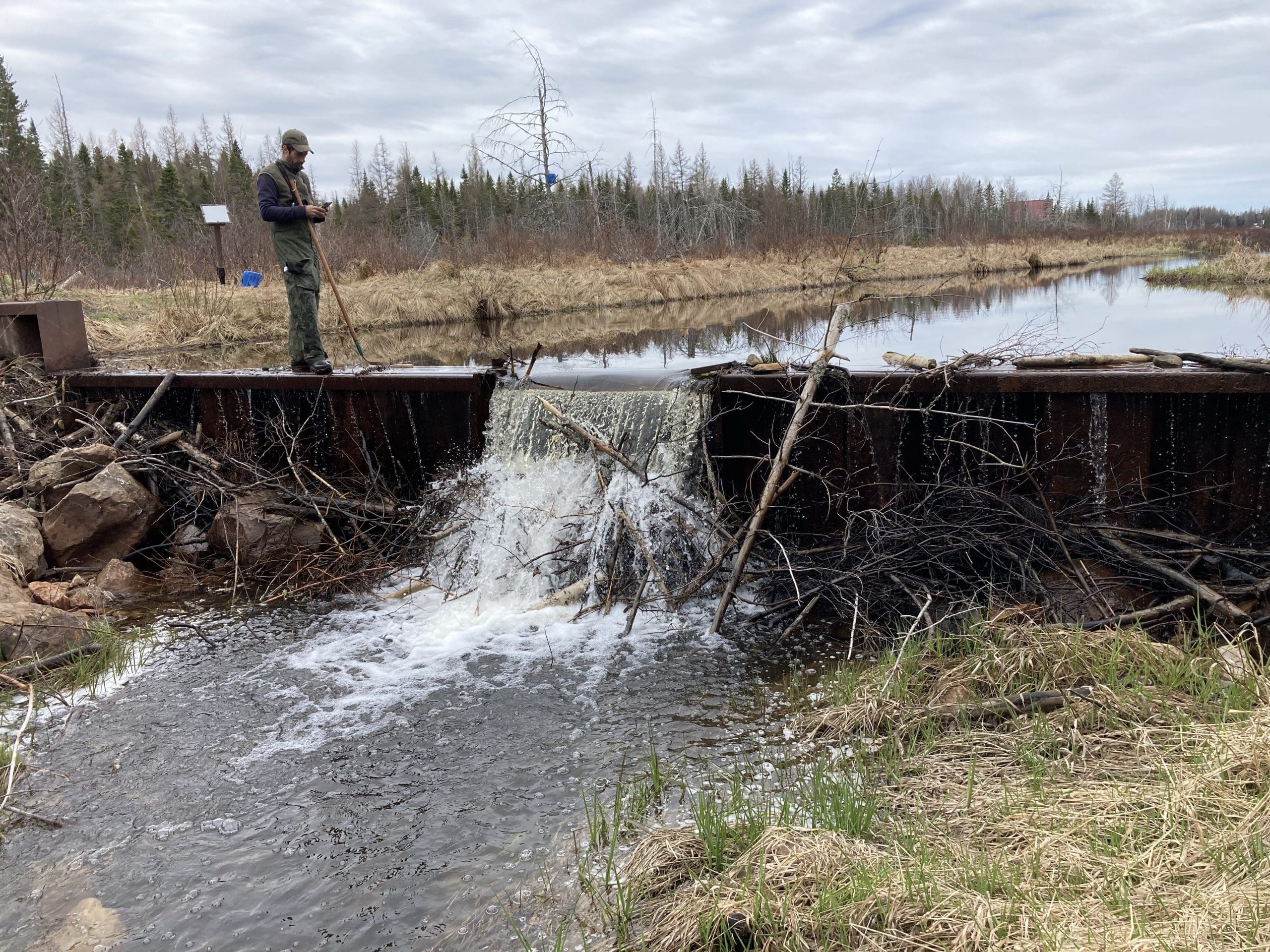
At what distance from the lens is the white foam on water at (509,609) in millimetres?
4746

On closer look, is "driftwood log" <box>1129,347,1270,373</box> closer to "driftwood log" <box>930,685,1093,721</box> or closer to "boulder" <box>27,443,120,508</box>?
"driftwood log" <box>930,685,1093,721</box>

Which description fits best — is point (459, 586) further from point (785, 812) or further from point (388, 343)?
point (388, 343)

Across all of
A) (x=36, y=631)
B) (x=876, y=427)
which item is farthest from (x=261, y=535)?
(x=876, y=427)

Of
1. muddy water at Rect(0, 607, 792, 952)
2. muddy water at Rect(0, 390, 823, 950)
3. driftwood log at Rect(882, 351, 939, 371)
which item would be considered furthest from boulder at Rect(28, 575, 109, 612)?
driftwood log at Rect(882, 351, 939, 371)

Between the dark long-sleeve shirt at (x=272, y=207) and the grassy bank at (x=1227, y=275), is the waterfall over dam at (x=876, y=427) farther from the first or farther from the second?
the grassy bank at (x=1227, y=275)

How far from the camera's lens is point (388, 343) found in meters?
16.0

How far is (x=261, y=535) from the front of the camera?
21.7ft

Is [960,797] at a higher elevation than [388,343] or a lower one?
lower

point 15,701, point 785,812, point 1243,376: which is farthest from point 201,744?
point 1243,376

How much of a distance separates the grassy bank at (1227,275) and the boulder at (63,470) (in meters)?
23.9

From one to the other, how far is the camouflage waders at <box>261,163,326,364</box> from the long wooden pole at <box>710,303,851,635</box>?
4263mm

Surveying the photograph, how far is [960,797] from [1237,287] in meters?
25.2

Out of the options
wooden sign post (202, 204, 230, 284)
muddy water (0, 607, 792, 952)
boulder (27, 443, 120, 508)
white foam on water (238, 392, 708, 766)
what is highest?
wooden sign post (202, 204, 230, 284)

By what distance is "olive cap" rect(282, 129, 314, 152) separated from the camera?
7.62m
